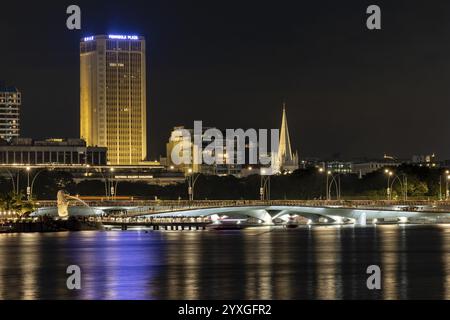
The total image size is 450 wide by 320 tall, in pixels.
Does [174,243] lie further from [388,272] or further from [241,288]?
[241,288]

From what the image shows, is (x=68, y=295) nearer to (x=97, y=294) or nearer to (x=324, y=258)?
(x=97, y=294)

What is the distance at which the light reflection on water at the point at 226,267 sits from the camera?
3063 inches

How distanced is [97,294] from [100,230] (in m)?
112

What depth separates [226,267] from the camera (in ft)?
326

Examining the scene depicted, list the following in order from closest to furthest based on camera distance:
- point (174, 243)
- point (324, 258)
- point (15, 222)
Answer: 1. point (324, 258)
2. point (174, 243)
3. point (15, 222)

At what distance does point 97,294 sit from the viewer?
7619 centimetres

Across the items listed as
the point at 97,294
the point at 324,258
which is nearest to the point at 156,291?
the point at 97,294

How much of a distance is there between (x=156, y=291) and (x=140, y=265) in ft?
72.8

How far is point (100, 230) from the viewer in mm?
188125

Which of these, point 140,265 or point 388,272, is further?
point 140,265

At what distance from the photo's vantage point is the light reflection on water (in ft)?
255
